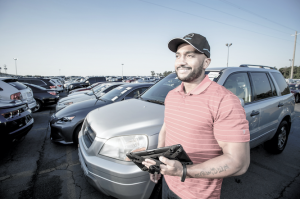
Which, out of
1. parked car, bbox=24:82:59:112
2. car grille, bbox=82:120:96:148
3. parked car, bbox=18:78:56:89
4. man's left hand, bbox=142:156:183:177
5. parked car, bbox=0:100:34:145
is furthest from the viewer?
parked car, bbox=18:78:56:89

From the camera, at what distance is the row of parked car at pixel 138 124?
1.70 metres

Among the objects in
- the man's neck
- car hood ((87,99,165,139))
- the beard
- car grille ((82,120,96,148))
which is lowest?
car grille ((82,120,96,148))

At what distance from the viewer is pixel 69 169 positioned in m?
2.92

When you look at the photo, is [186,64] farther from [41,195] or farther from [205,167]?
[41,195]

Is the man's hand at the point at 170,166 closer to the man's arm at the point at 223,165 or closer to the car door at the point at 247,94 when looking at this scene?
the man's arm at the point at 223,165

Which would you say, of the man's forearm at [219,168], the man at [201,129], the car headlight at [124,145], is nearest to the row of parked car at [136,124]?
the car headlight at [124,145]

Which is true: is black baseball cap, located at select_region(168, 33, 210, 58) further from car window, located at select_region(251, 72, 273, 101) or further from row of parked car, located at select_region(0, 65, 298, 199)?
car window, located at select_region(251, 72, 273, 101)

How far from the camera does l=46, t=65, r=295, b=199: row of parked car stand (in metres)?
1.70

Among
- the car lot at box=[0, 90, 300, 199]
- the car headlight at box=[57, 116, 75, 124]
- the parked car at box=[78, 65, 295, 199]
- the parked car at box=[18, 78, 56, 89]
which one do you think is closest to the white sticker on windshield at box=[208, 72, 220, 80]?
the parked car at box=[78, 65, 295, 199]

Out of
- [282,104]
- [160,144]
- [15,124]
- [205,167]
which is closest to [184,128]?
[205,167]

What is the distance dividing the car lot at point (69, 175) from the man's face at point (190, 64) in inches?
81.8

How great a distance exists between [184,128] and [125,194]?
111 cm

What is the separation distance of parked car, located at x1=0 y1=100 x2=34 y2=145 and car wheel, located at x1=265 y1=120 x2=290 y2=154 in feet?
17.6

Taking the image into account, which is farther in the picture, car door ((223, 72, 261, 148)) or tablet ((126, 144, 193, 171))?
car door ((223, 72, 261, 148))
